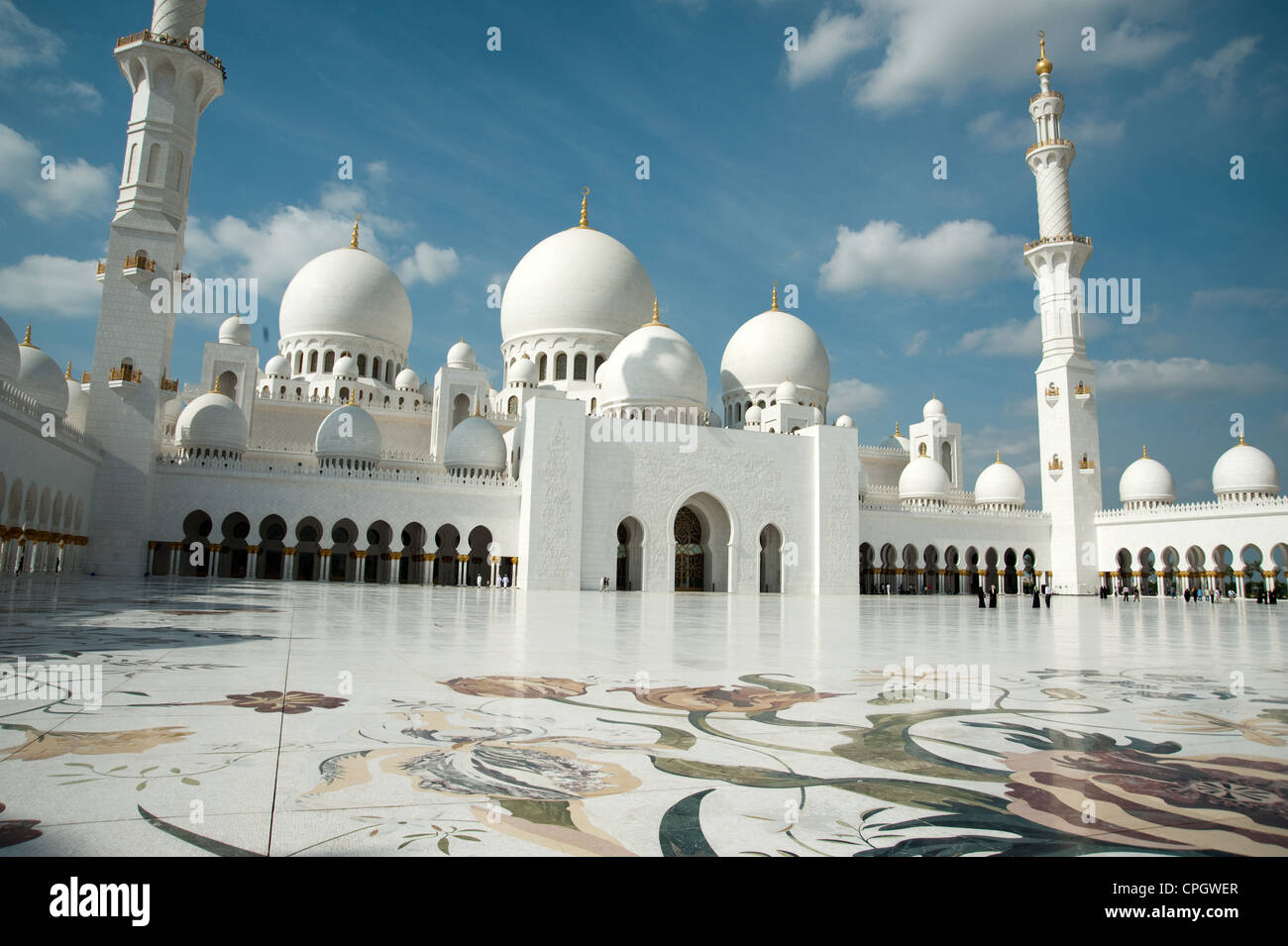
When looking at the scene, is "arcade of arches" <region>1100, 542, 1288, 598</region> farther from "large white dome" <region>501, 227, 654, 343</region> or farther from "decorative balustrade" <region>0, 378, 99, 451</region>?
"decorative balustrade" <region>0, 378, 99, 451</region>

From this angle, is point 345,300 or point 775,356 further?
point 775,356

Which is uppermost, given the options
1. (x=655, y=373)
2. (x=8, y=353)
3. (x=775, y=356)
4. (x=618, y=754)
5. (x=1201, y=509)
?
(x=775, y=356)

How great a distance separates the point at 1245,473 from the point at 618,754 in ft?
100

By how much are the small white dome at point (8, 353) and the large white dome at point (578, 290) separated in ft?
48.9

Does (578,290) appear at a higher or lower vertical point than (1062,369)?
higher

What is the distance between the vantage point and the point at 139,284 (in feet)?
58.1

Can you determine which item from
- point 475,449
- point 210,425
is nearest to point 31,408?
point 210,425

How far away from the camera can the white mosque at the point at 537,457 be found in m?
17.7

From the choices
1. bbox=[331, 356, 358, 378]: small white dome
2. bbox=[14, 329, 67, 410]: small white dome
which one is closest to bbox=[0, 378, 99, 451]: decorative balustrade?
bbox=[14, 329, 67, 410]: small white dome

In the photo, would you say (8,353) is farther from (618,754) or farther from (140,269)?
(618,754)

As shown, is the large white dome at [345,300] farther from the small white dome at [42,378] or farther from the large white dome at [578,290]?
the small white dome at [42,378]

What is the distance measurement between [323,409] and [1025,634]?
22944 mm

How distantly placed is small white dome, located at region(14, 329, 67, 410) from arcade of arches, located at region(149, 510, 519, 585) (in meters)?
3.80
